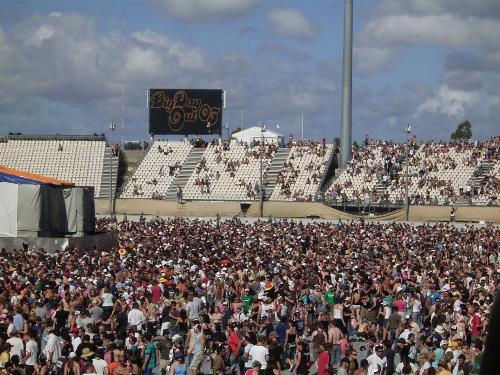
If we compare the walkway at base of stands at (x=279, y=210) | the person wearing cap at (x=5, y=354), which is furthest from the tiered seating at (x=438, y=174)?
the person wearing cap at (x=5, y=354)

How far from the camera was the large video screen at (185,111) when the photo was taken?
84.9 meters

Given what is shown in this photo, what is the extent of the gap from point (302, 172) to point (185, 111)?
15.9 meters

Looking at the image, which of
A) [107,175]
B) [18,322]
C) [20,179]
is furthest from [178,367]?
[107,175]

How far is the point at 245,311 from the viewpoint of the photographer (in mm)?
20141

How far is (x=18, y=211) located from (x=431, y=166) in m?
36.0

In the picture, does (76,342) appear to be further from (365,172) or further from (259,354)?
(365,172)

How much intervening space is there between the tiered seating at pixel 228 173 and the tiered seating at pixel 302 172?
68.1 inches

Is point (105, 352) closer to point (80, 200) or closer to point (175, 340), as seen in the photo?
point (175, 340)

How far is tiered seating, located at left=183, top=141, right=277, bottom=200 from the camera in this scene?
7369cm

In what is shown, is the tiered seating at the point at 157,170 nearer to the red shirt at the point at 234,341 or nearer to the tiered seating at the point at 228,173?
the tiered seating at the point at 228,173

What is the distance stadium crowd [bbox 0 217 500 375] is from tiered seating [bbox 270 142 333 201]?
35.1m

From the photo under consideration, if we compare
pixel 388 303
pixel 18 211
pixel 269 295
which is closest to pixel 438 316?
pixel 388 303

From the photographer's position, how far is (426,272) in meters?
26.9

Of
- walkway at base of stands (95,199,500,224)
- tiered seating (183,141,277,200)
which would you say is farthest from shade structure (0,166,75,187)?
tiered seating (183,141,277,200)
